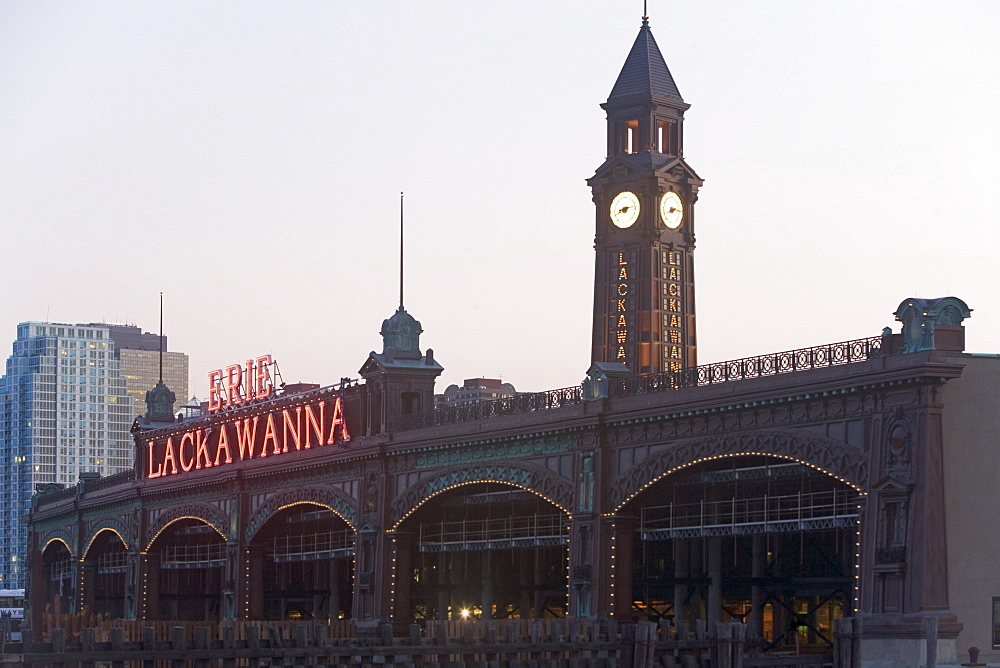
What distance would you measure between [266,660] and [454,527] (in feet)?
120

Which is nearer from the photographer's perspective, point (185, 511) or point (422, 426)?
point (422, 426)

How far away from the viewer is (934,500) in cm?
6419

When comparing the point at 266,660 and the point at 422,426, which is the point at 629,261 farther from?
the point at 266,660

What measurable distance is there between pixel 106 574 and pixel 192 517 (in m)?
Result: 35.7

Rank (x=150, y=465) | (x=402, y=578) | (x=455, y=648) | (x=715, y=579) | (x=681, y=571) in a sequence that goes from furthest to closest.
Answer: (x=150, y=465)
(x=402, y=578)
(x=681, y=571)
(x=715, y=579)
(x=455, y=648)

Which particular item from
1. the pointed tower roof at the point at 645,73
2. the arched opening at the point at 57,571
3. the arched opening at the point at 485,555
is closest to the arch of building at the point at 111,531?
the arched opening at the point at 57,571

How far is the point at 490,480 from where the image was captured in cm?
8969

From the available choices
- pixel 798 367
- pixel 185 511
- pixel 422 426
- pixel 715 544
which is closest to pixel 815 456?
pixel 798 367

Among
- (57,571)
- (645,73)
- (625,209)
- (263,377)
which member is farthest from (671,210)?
(57,571)

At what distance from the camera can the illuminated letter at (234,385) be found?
402 ft

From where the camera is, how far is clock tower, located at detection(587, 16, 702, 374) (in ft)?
412

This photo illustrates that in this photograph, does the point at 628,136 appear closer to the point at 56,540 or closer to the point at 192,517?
the point at 192,517

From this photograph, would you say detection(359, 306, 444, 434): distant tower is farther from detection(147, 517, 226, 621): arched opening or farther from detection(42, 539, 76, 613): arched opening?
detection(42, 539, 76, 613): arched opening

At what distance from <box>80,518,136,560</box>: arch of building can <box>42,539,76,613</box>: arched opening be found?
10.4 m
